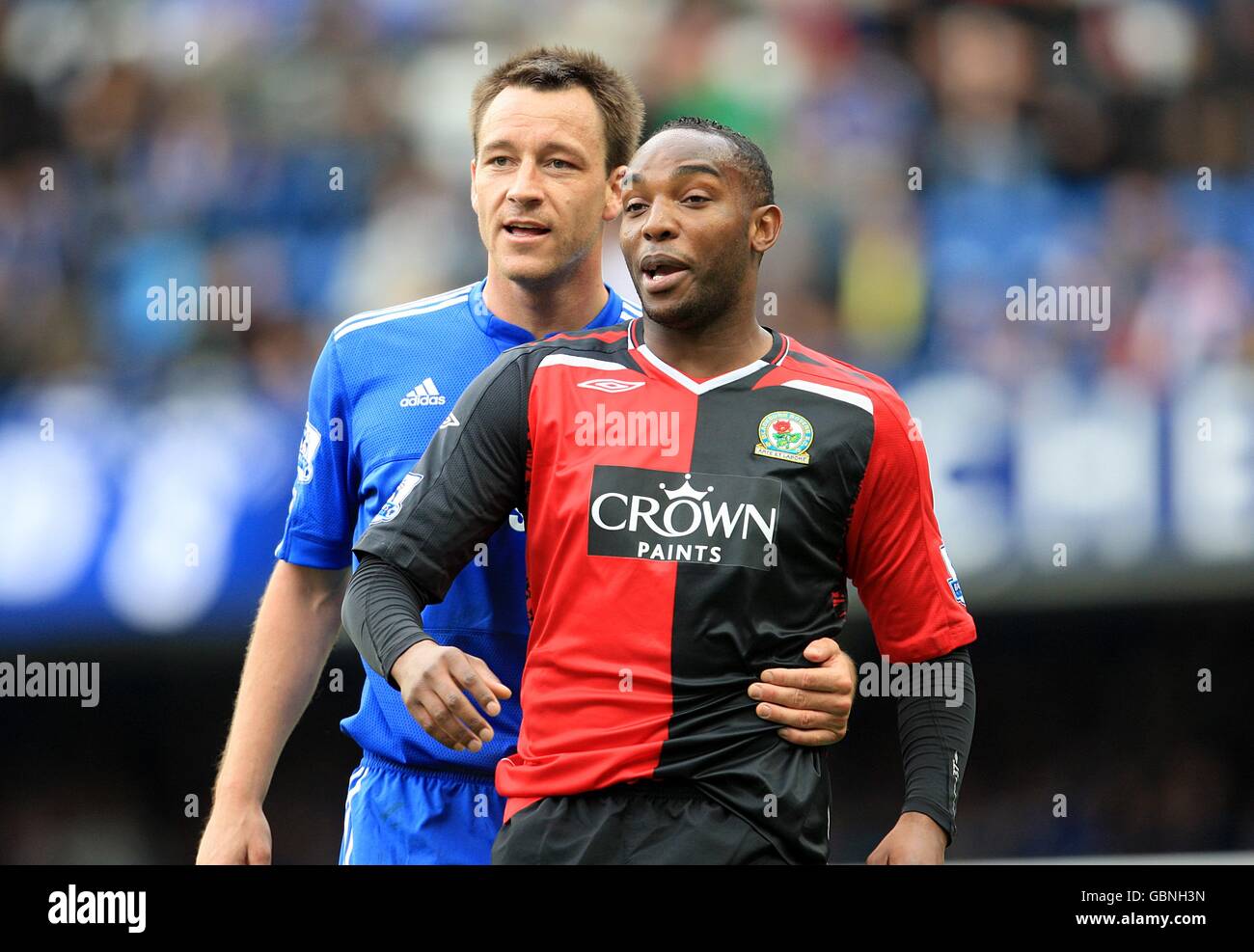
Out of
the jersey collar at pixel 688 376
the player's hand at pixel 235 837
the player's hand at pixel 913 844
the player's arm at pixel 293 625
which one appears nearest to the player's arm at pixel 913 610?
the player's hand at pixel 913 844

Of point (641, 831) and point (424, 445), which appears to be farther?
point (424, 445)

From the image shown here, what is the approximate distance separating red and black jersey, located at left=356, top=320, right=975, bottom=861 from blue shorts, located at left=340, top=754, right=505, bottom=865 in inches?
18.9

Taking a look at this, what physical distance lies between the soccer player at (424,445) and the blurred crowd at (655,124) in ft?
7.02

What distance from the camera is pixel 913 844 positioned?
243cm

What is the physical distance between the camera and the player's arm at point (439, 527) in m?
2.28

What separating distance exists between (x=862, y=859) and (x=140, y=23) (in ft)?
13.6

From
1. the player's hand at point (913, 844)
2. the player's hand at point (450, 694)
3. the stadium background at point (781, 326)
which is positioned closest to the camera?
the player's hand at point (450, 694)

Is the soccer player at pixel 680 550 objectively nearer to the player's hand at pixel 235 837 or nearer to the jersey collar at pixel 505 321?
the jersey collar at pixel 505 321

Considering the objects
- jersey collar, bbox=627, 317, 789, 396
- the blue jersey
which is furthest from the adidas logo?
jersey collar, bbox=627, 317, 789, 396

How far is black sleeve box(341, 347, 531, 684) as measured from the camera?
235cm

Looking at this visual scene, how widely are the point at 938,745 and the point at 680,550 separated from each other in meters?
0.61

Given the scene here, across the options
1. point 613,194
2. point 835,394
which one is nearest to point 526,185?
point 613,194

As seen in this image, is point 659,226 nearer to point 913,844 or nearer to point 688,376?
point 688,376

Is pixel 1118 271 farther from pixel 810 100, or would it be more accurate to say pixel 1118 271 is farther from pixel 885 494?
pixel 885 494
